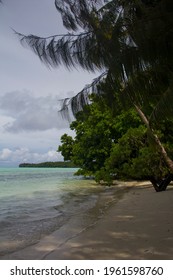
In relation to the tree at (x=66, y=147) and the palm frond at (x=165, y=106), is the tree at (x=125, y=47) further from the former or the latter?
the tree at (x=66, y=147)

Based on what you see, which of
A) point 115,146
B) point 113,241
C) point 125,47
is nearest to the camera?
point 125,47

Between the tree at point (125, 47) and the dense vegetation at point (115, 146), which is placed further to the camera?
the dense vegetation at point (115, 146)

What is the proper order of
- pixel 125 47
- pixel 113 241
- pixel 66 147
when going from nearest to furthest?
pixel 125 47
pixel 113 241
pixel 66 147

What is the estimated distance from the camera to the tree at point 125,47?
4.42 meters

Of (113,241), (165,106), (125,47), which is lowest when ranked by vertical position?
(113,241)

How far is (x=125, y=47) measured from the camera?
4.56m

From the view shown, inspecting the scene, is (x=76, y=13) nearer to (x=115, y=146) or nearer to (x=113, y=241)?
(x=113, y=241)

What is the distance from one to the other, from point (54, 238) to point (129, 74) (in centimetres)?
419

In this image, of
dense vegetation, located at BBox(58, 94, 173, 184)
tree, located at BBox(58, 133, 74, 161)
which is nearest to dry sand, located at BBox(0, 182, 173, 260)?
dense vegetation, located at BBox(58, 94, 173, 184)

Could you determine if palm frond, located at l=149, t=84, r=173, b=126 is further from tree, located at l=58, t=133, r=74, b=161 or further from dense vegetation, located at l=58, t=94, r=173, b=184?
tree, located at l=58, t=133, r=74, b=161

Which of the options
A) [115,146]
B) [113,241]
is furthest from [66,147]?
[113,241]

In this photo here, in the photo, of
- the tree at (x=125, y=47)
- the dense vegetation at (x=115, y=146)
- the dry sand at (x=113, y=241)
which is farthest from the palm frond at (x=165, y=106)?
the dry sand at (x=113, y=241)
